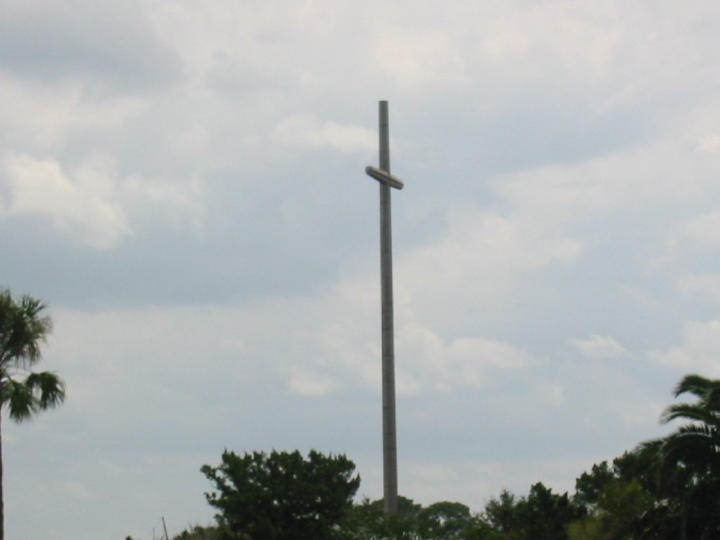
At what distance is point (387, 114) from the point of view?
143 feet

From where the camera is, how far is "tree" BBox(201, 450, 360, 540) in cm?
3981

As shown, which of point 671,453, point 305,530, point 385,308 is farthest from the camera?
point 385,308

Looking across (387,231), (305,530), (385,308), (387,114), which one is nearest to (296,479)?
(305,530)

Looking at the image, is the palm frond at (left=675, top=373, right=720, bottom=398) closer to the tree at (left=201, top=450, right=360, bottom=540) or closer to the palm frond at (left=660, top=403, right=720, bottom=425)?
the palm frond at (left=660, top=403, right=720, bottom=425)

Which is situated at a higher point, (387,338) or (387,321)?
(387,321)

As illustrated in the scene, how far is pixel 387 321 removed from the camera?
42625 millimetres

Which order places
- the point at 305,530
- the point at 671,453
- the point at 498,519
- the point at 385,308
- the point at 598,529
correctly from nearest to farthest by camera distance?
1. the point at 671,453
2. the point at 598,529
3. the point at 305,530
4. the point at 385,308
5. the point at 498,519

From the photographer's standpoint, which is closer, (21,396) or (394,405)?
(21,396)

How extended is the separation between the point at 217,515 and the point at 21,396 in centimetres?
1071

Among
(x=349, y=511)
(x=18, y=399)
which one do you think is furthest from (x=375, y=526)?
(x=18, y=399)

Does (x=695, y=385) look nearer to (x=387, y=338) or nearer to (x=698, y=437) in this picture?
(x=698, y=437)

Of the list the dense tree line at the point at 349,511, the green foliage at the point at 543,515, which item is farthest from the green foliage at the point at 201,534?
the green foliage at the point at 543,515

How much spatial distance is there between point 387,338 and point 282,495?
262 inches

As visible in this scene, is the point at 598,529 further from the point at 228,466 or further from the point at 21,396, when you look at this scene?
the point at 21,396
